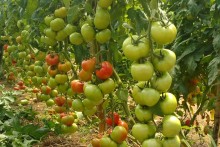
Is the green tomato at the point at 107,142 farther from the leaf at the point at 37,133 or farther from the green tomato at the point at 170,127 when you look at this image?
the leaf at the point at 37,133

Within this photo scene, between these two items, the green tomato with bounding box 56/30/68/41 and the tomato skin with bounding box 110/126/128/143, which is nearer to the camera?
the tomato skin with bounding box 110/126/128/143

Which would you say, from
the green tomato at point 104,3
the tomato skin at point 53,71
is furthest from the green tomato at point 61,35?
the green tomato at point 104,3

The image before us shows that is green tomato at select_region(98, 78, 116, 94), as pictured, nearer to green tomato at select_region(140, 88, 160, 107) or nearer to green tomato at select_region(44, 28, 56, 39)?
green tomato at select_region(140, 88, 160, 107)

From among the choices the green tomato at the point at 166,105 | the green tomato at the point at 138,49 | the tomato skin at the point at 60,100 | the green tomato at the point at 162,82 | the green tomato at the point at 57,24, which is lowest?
the tomato skin at the point at 60,100

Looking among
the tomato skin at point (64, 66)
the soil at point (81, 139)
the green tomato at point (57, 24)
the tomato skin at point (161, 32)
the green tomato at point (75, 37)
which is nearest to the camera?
the tomato skin at point (161, 32)

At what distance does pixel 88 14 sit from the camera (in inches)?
77.4

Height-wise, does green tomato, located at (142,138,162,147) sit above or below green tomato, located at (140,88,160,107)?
below

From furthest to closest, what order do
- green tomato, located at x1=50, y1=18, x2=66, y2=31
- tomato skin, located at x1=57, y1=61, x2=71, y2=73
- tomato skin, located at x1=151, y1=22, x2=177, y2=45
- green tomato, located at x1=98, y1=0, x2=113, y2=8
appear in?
tomato skin, located at x1=57, y1=61, x2=71, y2=73 < green tomato, located at x1=50, y1=18, x2=66, y2=31 < green tomato, located at x1=98, y1=0, x2=113, y2=8 < tomato skin, located at x1=151, y1=22, x2=177, y2=45

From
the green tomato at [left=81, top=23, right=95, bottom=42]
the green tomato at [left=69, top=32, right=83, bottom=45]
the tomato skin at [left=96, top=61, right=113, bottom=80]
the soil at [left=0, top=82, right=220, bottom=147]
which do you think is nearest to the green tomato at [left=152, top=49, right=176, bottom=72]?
the tomato skin at [left=96, top=61, right=113, bottom=80]

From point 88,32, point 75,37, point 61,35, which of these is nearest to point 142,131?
point 88,32

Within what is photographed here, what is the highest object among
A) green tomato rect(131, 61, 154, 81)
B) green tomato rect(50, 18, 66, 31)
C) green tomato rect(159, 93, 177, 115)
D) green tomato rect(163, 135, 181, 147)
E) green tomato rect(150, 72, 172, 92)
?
green tomato rect(50, 18, 66, 31)

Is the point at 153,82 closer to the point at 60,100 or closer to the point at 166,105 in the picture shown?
the point at 166,105

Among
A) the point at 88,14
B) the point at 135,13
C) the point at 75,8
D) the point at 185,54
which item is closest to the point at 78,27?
the point at 88,14

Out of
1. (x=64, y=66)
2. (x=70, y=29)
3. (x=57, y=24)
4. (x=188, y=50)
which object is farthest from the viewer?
(x=188, y=50)
